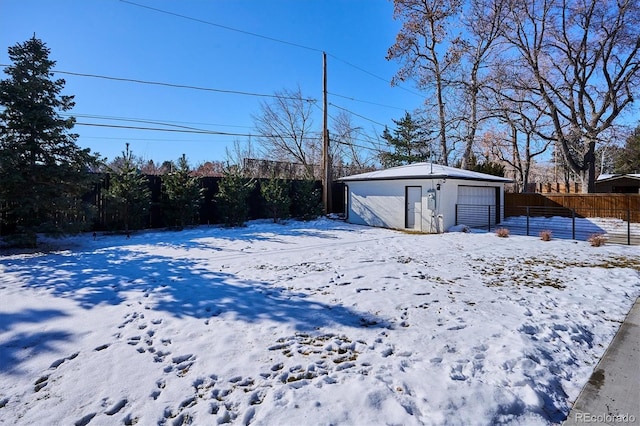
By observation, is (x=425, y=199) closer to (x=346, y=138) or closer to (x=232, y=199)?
(x=232, y=199)

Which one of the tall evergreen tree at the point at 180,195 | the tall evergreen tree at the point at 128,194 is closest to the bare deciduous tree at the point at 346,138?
the tall evergreen tree at the point at 180,195

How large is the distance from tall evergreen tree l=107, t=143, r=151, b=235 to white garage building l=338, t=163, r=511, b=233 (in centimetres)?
849

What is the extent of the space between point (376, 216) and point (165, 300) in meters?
11.0

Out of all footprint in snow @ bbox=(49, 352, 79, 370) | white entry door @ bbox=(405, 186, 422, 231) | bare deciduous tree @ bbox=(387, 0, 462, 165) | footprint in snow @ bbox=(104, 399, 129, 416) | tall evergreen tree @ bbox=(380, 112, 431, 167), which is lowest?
footprint in snow @ bbox=(104, 399, 129, 416)

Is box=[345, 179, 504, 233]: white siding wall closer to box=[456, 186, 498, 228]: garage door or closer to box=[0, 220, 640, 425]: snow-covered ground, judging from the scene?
box=[456, 186, 498, 228]: garage door

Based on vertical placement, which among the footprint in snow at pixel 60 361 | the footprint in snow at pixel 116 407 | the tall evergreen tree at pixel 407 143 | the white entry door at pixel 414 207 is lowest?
the footprint in snow at pixel 116 407

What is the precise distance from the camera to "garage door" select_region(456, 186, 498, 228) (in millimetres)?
13359

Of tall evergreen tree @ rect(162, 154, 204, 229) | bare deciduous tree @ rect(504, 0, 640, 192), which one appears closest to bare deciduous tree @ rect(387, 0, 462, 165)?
bare deciduous tree @ rect(504, 0, 640, 192)

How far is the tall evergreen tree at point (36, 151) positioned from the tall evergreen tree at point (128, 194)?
1.71 m

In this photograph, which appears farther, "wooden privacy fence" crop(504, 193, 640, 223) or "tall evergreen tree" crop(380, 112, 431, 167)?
"tall evergreen tree" crop(380, 112, 431, 167)

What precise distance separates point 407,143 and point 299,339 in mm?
24367

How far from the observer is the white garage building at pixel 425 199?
489 inches

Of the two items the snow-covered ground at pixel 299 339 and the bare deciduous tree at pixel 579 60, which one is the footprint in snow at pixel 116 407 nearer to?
the snow-covered ground at pixel 299 339

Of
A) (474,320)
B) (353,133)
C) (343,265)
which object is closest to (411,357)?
(474,320)
